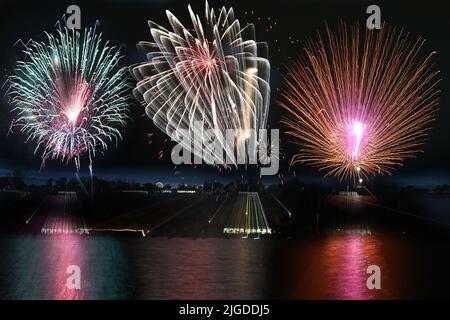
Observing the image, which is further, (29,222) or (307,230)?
(29,222)

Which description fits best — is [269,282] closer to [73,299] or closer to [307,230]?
[73,299]

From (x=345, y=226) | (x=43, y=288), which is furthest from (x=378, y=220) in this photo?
(x=43, y=288)

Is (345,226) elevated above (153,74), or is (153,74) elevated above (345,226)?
(153,74)

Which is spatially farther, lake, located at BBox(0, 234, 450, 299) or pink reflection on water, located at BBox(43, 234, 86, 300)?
lake, located at BBox(0, 234, 450, 299)

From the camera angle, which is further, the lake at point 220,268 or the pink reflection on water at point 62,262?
the lake at point 220,268

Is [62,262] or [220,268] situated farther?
[62,262]
